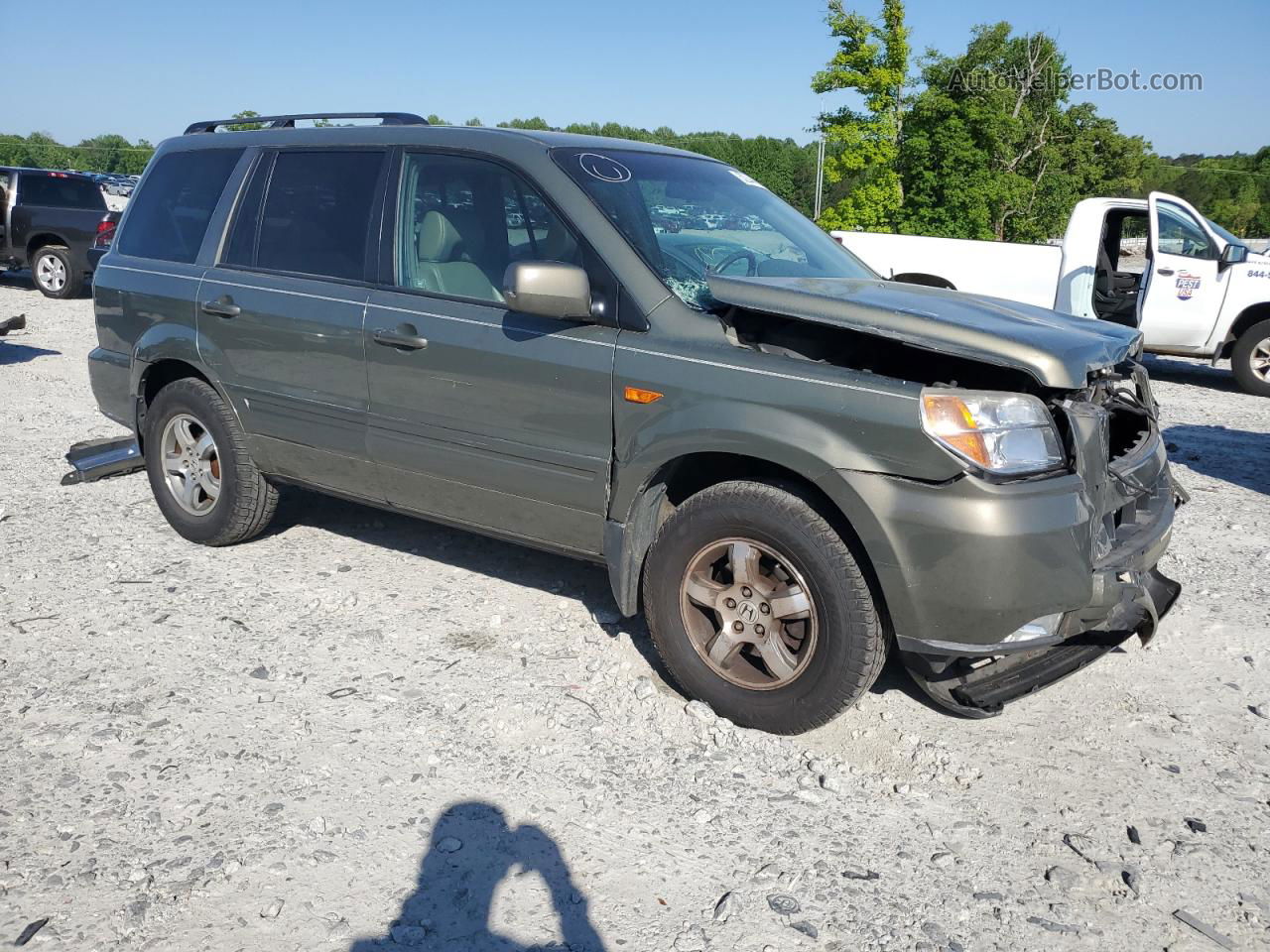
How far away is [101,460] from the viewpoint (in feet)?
21.7

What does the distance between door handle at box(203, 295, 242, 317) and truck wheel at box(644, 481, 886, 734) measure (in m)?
2.37

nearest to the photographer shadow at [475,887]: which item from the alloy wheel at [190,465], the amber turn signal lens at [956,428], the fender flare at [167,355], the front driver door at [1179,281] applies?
the amber turn signal lens at [956,428]

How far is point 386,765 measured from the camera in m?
3.52

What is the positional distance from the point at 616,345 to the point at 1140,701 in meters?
2.38

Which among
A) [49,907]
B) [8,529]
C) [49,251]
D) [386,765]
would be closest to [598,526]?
[386,765]

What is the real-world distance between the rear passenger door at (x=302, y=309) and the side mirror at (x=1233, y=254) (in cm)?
957

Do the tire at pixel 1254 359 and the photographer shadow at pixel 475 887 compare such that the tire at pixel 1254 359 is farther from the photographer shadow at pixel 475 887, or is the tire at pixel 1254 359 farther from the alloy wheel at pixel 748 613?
the photographer shadow at pixel 475 887

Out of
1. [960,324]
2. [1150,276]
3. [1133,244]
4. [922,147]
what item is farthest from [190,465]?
[922,147]

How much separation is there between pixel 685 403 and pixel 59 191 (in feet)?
55.1

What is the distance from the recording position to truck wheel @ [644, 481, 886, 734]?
Result: 3.47 m

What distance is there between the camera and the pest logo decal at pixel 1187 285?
1122cm

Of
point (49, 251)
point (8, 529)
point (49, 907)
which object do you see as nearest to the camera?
point (49, 907)

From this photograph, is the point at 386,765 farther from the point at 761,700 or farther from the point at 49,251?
the point at 49,251

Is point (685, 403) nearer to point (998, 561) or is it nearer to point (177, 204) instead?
point (998, 561)
